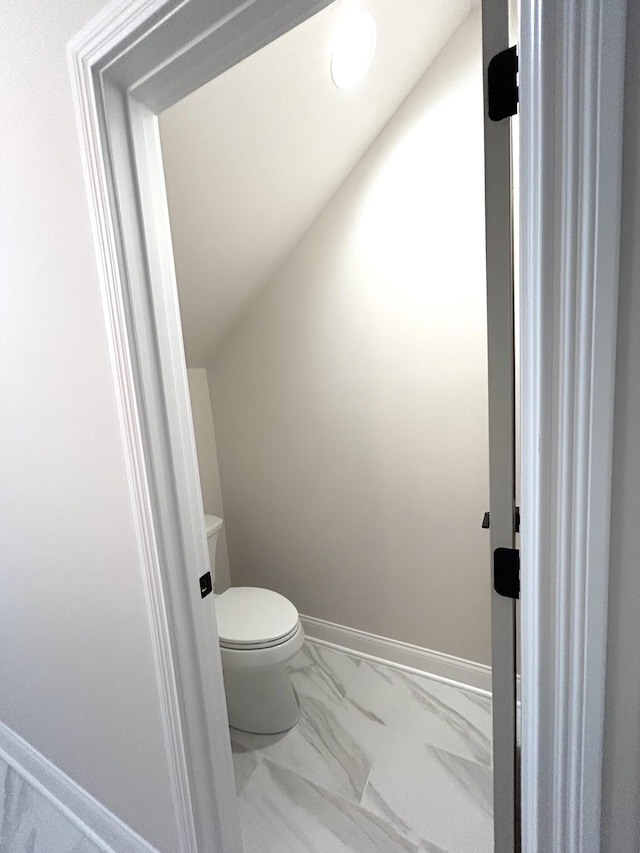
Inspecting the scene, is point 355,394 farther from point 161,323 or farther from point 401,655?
point 401,655

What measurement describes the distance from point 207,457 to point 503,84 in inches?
77.8

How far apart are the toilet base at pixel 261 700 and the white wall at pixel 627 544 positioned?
1327 millimetres

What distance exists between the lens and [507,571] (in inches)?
25.8

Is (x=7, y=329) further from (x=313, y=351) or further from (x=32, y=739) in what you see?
(x=32, y=739)

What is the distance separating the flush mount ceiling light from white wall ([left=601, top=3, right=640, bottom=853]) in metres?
1.06

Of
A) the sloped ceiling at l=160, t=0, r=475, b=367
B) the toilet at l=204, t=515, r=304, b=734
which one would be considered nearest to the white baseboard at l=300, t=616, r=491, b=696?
the toilet at l=204, t=515, r=304, b=734

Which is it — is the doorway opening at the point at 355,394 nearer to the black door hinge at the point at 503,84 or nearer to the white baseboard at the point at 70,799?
the white baseboard at the point at 70,799

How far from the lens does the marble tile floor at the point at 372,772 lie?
4.20 feet

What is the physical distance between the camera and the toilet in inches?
61.5

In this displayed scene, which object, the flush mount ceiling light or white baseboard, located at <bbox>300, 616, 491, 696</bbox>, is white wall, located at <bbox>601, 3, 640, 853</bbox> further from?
white baseboard, located at <bbox>300, 616, 491, 696</bbox>

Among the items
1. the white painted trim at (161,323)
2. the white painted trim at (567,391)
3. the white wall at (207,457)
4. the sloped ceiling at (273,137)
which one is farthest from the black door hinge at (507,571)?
the white wall at (207,457)

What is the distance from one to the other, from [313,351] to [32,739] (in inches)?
69.0

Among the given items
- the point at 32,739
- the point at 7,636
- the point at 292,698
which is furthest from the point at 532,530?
the point at 32,739

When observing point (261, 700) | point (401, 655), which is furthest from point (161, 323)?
point (401, 655)
